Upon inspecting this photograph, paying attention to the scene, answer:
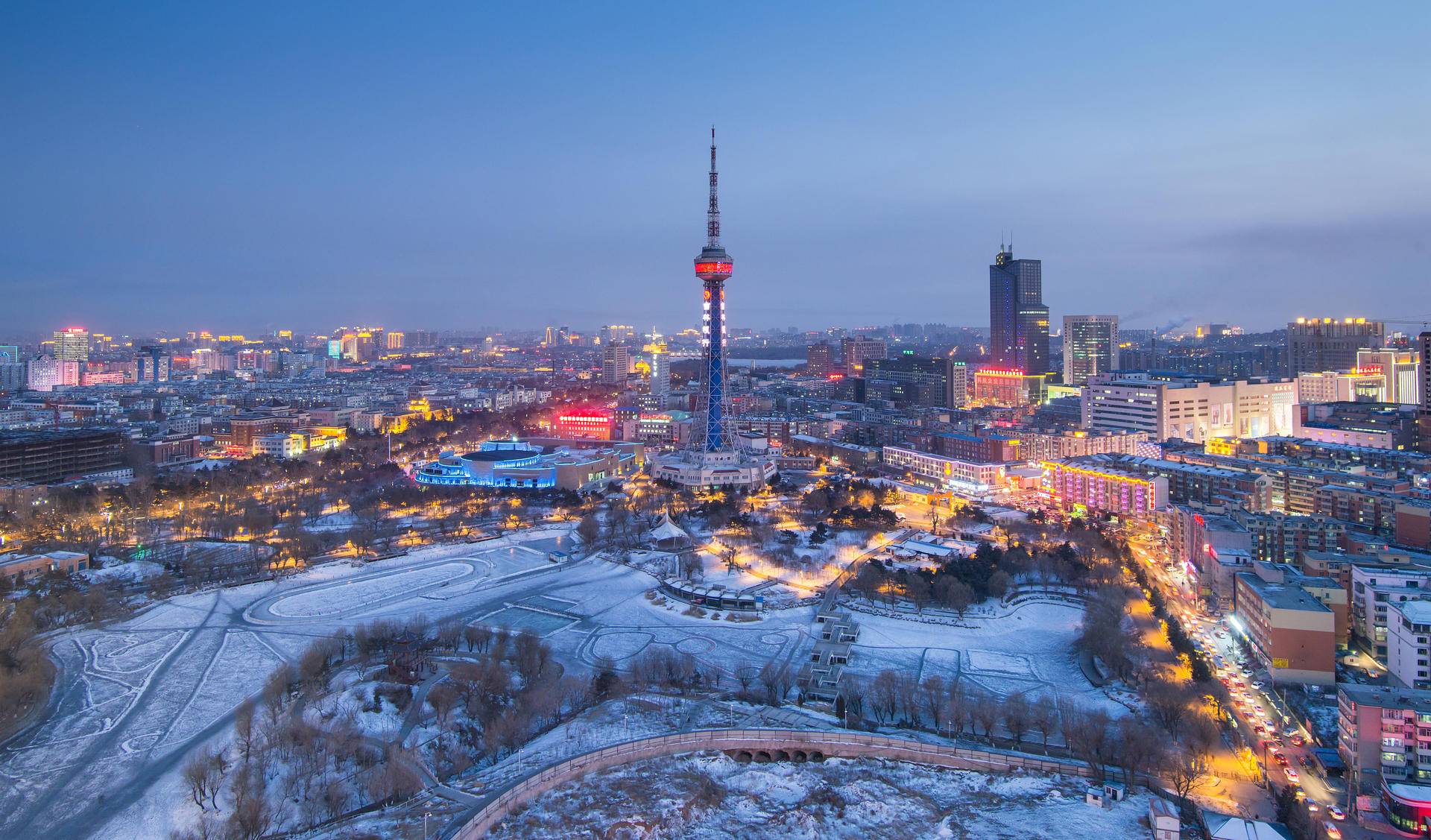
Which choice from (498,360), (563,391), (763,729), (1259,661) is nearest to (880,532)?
(1259,661)

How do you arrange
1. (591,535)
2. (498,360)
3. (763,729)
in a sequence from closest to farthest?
(763,729)
(591,535)
(498,360)

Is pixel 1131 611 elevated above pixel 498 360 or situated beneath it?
situated beneath

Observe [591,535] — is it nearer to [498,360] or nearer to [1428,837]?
[1428,837]

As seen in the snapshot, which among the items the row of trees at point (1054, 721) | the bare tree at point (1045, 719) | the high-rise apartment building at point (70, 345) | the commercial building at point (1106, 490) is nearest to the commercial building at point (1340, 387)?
the commercial building at point (1106, 490)

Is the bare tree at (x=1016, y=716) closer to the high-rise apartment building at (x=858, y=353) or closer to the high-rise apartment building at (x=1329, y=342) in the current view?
the high-rise apartment building at (x=1329, y=342)

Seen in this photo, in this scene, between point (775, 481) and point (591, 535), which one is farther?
point (775, 481)

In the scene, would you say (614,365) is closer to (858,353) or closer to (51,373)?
(858,353)

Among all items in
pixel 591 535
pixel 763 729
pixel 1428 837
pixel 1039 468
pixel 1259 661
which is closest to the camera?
pixel 1428 837
